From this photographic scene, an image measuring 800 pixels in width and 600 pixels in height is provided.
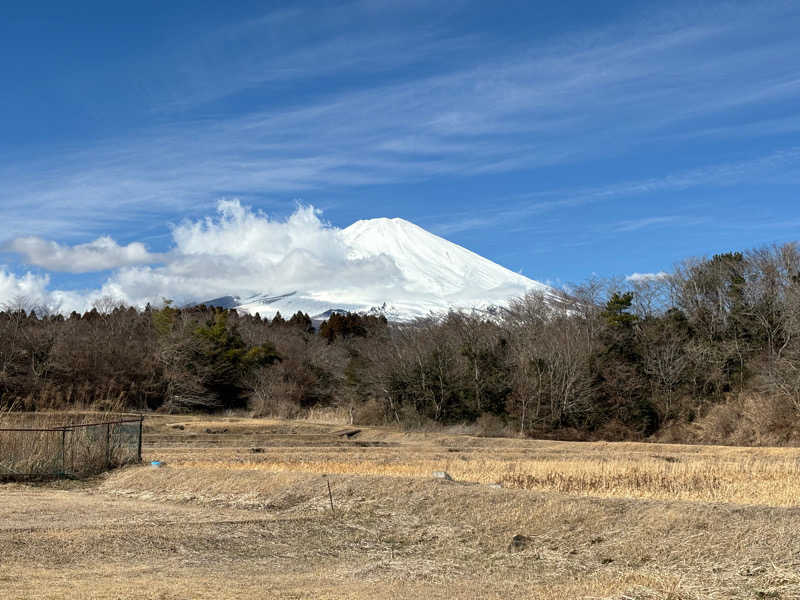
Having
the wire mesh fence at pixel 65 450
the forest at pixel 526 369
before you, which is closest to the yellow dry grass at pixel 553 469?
the wire mesh fence at pixel 65 450

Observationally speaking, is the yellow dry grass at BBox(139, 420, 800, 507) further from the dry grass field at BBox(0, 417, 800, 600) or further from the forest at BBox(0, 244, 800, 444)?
the forest at BBox(0, 244, 800, 444)

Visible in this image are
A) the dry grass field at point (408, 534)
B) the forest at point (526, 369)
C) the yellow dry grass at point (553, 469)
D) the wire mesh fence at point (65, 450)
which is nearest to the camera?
the dry grass field at point (408, 534)

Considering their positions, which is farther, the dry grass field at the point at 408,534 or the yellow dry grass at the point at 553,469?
the yellow dry grass at the point at 553,469

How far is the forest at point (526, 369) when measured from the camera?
5769 cm

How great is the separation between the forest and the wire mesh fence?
92.7ft

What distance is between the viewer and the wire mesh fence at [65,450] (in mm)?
25969

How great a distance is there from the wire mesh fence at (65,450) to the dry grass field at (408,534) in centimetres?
156

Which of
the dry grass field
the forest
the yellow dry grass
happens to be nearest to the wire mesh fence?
the dry grass field

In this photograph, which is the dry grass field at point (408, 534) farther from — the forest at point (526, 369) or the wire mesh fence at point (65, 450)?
the forest at point (526, 369)

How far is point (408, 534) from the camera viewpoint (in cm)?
1573

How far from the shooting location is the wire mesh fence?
85.2ft

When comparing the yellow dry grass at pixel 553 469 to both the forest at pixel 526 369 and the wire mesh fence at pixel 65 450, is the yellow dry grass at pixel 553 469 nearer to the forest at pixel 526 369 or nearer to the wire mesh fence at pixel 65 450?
the wire mesh fence at pixel 65 450

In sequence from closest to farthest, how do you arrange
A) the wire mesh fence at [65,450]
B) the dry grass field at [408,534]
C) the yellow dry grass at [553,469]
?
the dry grass field at [408,534] < the yellow dry grass at [553,469] < the wire mesh fence at [65,450]

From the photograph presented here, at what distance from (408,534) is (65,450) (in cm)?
1537
